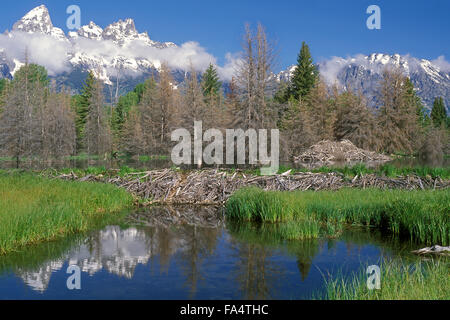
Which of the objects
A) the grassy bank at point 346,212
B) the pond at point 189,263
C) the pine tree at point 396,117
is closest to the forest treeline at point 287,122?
the pine tree at point 396,117

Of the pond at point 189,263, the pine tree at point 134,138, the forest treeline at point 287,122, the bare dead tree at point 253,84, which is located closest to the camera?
the pond at point 189,263

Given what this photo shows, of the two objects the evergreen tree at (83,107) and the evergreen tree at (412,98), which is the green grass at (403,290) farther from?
the evergreen tree at (83,107)

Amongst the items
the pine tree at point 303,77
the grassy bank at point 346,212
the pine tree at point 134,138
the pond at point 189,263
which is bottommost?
the pond at point 189,263

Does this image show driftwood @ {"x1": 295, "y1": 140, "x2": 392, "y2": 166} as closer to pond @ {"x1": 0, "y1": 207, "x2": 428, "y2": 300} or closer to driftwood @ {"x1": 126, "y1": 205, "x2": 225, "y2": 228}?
driftwood @ {"x1": 126, "y1": 205, "x2": 225, "y2": 228}

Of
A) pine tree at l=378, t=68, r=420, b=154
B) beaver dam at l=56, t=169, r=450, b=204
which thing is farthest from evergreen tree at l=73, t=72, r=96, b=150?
beaver dam at l=56, t=169, r=450, b=204

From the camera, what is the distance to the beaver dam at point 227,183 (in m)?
19.0

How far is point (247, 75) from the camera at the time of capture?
31031mm

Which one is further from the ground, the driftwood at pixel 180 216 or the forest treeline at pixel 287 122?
the forest treeline at pixel 287 122

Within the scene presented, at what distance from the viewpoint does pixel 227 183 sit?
19594mm

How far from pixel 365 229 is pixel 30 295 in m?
9.86

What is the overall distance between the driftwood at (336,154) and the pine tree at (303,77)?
16910mm

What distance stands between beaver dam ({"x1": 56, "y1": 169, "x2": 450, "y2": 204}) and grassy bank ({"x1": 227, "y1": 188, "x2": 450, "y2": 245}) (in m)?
3.03

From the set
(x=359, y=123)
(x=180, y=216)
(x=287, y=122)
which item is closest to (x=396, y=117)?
(x=359, y=123)

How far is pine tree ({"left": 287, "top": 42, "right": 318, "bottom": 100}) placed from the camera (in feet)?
220
